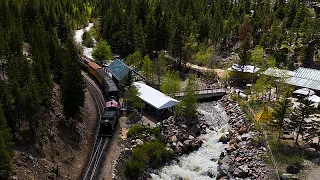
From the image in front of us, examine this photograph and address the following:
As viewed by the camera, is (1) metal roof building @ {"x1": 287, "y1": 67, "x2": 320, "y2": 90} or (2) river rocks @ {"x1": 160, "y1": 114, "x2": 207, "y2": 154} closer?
(2) river rocks @ {"x1": 160, "y1": 114, "x2": 207, "y2": 154}

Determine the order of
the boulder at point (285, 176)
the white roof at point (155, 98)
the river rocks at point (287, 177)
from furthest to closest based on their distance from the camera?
the white roof at point (155, 98)
the boulder at point (285, 176)
the river rocks at point (287, 177)

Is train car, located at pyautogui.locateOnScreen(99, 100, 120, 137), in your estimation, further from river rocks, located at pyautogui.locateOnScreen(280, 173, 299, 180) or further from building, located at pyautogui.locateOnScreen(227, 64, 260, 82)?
building, located at pyautogui.locateOnScreen(227, 64, 260, 82)

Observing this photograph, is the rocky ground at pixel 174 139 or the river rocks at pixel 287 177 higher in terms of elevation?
the river rocks at pixel 287 177

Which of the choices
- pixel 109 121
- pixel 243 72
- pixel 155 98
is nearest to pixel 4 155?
pixel 109 121

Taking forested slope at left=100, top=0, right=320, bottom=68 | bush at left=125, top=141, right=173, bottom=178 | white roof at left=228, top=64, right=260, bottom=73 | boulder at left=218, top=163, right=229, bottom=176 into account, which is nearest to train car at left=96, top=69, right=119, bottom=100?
forested slope at left=100, top=0, right=320, bottom=68

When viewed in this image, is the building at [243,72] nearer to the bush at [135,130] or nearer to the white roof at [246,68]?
the white roof at [246,68]

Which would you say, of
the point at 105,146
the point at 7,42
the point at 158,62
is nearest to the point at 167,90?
the point at 158,62

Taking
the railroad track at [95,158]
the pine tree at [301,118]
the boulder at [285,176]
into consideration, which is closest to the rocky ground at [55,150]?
the railroad track at [95,158]
